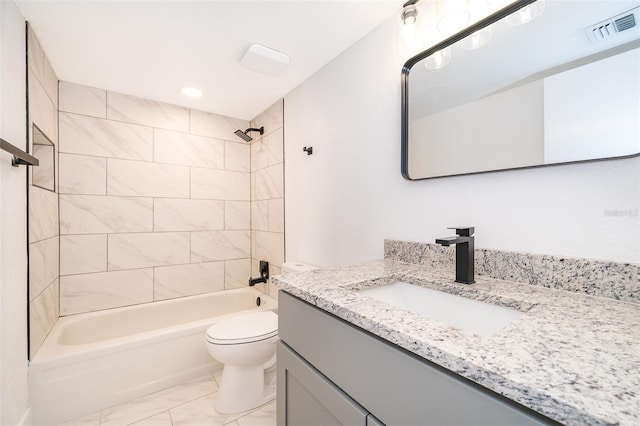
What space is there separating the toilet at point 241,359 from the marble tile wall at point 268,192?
2.55ft

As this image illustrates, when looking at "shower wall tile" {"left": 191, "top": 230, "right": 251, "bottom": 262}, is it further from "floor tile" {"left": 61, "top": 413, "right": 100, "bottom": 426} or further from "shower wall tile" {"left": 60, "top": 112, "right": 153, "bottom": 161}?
"floor tile" {"left": 61, "top": 413, "right": 100, "bottom": 426}

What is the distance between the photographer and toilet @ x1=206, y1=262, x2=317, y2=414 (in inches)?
64.6

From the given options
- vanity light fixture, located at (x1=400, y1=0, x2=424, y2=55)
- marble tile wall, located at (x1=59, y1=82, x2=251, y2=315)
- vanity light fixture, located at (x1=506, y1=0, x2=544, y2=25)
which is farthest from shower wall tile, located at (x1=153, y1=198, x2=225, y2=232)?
vanity light fixture, located at (x1=506, y1=0, x2=544, y2=25)

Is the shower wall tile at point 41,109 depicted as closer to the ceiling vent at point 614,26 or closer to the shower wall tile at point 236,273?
the shower wall tile at point 236,273

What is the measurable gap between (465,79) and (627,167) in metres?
0.64

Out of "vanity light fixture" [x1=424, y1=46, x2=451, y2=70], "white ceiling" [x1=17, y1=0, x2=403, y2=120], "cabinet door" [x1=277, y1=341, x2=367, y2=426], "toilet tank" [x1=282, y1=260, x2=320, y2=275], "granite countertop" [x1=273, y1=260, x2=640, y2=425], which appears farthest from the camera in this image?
"toilet tank" [x1=282, y1=260, x2=320, y2=275]

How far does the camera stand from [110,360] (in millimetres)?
1729

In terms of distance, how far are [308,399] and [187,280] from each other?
2.13m

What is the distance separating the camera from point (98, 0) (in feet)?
4.35

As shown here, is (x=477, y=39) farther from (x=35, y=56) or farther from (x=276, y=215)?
(x=35, y=56)

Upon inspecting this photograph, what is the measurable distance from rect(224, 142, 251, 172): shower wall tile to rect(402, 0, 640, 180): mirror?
2.05 meters

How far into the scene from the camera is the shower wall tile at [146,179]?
230 centimetres

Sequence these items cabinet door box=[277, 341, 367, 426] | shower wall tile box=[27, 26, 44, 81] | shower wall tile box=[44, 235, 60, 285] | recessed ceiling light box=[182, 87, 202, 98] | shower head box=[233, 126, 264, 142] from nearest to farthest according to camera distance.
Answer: cabinet door box=[277, 341, 367, 426] < shower wall tile box=[27, 26, 44, 81] < shower wall tile box=[44, 235, 60, 285] < recessed ceiling light box=[182, 87, 202, 98] < shower head box=[233, 126, 264, 142]

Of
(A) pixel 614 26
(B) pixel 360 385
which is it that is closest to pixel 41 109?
(B) pixel 360 385
